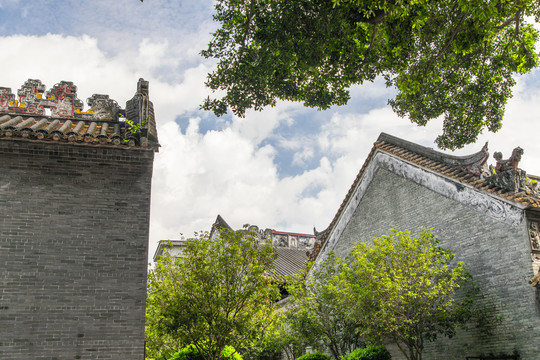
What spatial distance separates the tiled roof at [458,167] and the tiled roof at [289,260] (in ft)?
19.1

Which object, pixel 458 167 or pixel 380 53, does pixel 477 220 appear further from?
pixel 380 53

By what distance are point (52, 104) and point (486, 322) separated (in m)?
11.0

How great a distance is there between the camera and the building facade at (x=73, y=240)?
7.63 metres

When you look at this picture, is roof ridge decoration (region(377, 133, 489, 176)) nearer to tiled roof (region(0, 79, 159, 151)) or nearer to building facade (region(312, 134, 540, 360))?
building facade (region(312, 134, 540, 360))

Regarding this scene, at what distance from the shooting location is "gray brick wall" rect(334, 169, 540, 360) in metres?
10.7

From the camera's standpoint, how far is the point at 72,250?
8.09 meters

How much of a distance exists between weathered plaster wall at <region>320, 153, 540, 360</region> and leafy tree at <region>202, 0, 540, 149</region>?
226 cm

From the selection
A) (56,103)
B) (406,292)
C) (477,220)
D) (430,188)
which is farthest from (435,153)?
(56,103)

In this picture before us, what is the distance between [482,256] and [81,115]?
9997mm

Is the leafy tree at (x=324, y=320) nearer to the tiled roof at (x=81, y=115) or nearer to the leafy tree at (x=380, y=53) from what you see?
the leafy tree at (x=380, y=53)

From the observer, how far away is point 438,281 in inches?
464

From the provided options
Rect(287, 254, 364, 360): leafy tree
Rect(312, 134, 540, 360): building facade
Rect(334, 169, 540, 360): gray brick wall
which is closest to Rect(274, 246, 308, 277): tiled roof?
Rect(312, 134, 540, 360): building facade

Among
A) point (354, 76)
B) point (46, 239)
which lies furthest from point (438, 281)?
point (46, 239)

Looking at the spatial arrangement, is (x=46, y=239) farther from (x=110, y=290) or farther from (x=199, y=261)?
(x=199, y=261)
